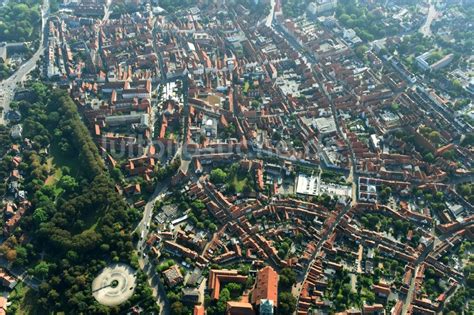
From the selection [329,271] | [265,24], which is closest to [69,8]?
[265,24]

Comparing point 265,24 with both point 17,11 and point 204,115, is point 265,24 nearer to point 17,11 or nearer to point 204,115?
point 204,115

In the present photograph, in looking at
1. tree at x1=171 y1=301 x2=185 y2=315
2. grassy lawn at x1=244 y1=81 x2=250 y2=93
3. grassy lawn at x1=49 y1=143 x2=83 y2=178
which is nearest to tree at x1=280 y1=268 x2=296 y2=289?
tree at x1=171 y1=301 x2=185 y2=315

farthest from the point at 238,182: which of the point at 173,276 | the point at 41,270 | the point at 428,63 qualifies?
the point at 428,63

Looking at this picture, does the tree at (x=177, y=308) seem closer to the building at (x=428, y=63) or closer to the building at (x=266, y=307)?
the building at (x=266, y=307)

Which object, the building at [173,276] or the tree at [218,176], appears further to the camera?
the tree at [218,176]

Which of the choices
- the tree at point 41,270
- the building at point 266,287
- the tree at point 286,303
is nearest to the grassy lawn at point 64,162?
the tree at point 41,270
